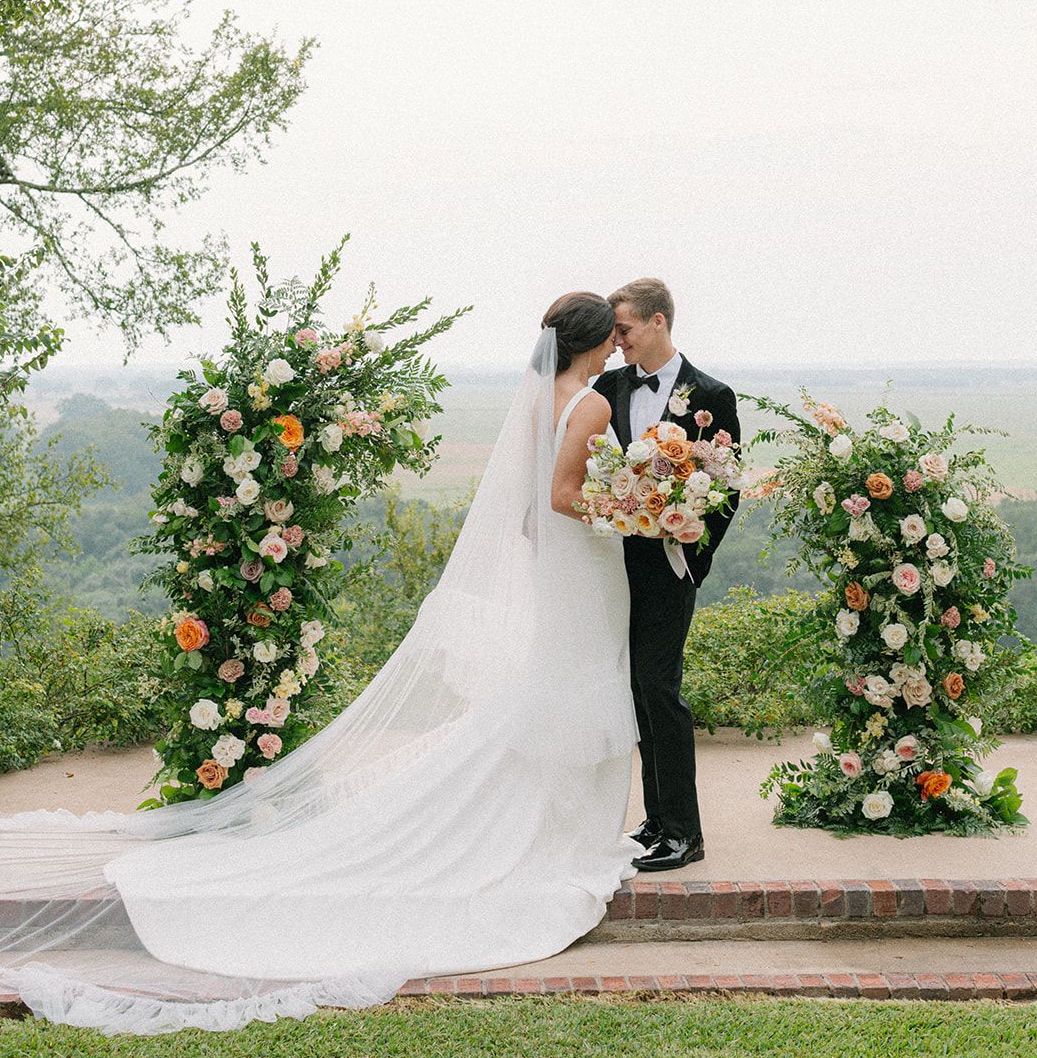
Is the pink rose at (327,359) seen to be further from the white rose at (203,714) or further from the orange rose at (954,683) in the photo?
the orange rose at (954,683)

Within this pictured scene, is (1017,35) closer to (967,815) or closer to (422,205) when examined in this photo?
(422,205)

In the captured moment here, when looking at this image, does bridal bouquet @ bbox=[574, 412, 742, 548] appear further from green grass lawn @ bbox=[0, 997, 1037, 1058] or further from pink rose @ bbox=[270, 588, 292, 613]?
green grass lawn @ bbox=[0, 997, 1037, 1058]

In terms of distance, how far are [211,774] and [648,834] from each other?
1.78m

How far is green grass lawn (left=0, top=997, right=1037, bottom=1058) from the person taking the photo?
11.8 feet

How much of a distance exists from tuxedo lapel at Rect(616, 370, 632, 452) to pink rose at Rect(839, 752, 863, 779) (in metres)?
1.67

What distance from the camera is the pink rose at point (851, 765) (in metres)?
5.30

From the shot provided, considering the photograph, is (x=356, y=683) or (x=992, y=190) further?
(x=992, y=190)

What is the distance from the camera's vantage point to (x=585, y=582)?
470 centimetres

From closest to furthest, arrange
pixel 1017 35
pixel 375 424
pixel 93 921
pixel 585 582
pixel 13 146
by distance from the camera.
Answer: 1. pixel 93 921
2. pixel 585 582
3. pixel 375 424
4. pixel 13 146
5. pixel 1017 35

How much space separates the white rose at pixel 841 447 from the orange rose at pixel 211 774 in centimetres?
279

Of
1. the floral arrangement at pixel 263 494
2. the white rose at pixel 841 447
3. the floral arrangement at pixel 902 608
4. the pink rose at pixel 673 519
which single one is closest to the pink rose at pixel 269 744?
the floral arrangement at pixel 263 494

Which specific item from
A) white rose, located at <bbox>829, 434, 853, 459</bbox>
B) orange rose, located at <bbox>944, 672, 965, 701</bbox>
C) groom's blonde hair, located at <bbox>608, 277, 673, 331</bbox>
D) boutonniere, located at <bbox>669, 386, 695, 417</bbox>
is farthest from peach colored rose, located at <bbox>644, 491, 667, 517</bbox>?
orange rose, located at <bbox>944, 672, 965, 701</bbox>

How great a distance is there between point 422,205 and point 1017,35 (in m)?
9.50

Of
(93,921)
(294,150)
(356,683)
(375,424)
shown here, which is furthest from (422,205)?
(93,921)
